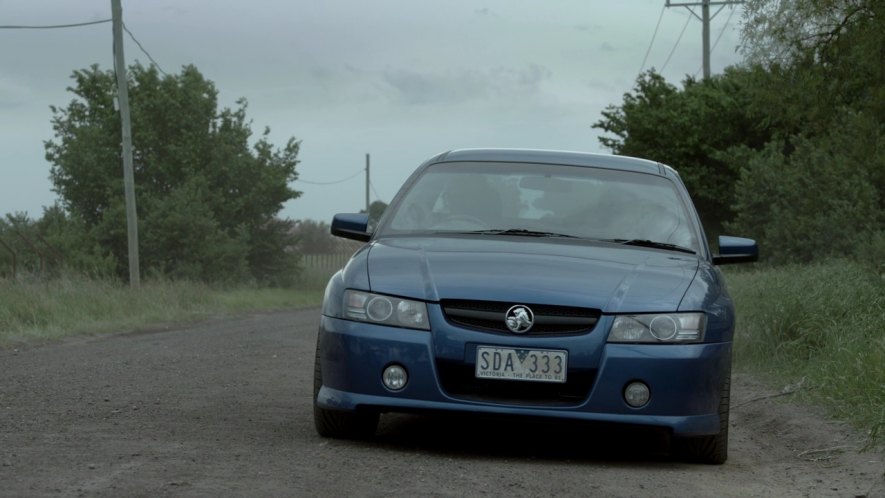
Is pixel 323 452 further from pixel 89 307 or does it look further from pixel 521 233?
pixel 89 307

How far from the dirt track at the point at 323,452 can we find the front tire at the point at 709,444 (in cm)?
7

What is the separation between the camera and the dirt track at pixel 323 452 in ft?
16.9

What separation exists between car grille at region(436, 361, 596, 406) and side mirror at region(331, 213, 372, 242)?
1636 millimetres

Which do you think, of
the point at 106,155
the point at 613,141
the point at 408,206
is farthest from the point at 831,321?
the point at 106,155

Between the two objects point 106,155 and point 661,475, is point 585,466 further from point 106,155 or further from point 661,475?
point 106,155

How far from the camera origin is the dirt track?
515 cm

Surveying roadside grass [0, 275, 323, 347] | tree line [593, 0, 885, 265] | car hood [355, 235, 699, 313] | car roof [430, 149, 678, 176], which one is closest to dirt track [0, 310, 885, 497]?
car hood [355, 235, 699, 313]

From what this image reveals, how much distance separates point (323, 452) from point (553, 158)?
2479 mm

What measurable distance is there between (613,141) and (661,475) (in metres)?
37.3

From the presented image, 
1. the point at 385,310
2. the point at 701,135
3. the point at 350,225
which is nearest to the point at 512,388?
the point at 385,310

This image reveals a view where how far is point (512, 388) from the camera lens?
591 centimetres

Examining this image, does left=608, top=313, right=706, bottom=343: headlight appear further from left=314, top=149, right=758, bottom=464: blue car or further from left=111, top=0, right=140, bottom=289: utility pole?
left=111, top=0, right=140, bottom=289: utility pole

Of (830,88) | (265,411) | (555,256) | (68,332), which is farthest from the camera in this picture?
(830,88)

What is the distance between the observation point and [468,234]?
698 cm
